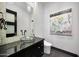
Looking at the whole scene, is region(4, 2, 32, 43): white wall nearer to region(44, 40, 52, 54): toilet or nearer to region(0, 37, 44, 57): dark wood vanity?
region(0, 37, 44, 57): dark wood vanity

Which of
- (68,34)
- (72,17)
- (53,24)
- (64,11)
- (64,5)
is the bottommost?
(68,34)

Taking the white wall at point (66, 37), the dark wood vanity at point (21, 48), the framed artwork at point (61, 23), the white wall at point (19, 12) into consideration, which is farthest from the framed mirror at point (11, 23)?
the framed artwork at point (61, 23)

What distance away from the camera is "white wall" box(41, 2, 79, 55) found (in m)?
2.27

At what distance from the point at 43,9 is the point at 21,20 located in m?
0.70

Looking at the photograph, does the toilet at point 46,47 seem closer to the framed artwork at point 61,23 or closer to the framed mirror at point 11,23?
the framed artwork at point 61,23

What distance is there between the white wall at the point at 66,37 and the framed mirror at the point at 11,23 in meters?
0.82

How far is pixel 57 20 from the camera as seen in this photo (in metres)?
2.19

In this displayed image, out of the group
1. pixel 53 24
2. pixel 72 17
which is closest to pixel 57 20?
pixel 53 24

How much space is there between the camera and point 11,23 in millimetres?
1823

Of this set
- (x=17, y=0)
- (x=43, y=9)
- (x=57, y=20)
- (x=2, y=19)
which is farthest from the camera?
(x=43, y=9)

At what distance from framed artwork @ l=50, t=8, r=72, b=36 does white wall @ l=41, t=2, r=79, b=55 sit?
0.10 metres

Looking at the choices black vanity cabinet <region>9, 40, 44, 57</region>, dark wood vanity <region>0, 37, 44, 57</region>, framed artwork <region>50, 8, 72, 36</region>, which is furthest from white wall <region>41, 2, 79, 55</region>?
dark wood vanity <region>0, 37, 44, 57</region>

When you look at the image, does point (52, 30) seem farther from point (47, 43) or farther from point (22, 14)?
point (22, 14)

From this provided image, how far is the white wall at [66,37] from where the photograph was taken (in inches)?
89.2
